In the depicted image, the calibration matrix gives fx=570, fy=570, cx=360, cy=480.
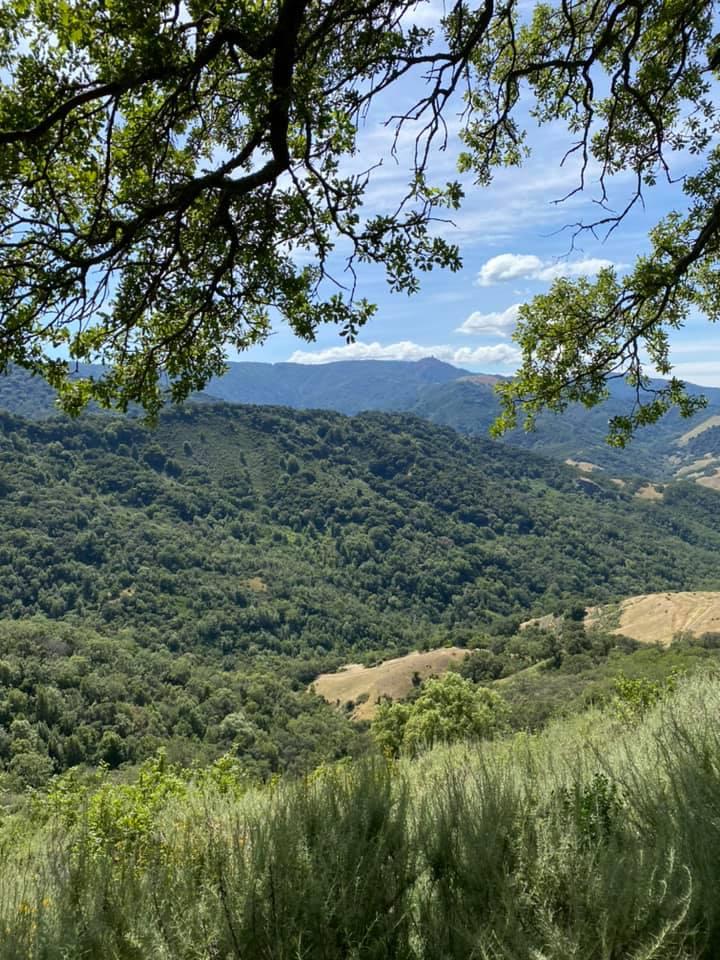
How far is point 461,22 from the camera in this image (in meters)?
4.90

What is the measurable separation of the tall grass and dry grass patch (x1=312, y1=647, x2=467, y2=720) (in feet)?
265

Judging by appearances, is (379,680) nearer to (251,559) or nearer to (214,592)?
(214,592)

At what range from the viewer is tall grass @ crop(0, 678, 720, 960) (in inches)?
69.9

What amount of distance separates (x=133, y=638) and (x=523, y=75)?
12229cm

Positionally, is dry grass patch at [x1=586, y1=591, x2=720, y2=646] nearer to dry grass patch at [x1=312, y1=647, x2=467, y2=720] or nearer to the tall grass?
dry grass patch at [x1=312, y1=647, x2=467, y2=720]

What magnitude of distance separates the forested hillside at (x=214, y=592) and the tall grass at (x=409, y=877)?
53.3 meters

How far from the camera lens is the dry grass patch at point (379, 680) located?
277ft

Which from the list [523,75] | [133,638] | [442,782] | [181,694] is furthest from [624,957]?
[133,638]

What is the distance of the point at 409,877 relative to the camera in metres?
2.31

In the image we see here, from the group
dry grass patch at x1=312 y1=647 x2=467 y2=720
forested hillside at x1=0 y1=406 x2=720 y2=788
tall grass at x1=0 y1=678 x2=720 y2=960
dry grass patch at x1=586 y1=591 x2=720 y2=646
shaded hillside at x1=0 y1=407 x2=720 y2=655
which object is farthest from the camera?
shaded hillside at x1=0 y1=407 x2=720 y2=655

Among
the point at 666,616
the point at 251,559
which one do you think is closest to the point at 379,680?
the point at 666,616

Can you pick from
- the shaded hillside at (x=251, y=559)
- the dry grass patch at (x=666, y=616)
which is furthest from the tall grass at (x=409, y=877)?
the shaded hillside at (x=251, y=559)

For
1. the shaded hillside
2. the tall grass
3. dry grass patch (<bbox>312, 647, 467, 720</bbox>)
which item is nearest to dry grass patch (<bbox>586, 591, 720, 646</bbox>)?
dry grass patch (<bbox>312, 647, 467, 720</bbox>)

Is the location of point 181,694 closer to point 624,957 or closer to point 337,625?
point 337,625
